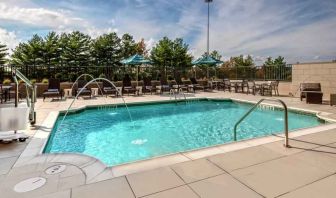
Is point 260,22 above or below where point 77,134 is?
above

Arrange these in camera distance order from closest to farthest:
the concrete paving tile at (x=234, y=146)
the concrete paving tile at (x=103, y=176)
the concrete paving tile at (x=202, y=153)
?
the concrete paving tile at (x=103, y=176)
the concrete paving tile at (x=202, y=153)
the concrete paving tile at (x=234, y=146)

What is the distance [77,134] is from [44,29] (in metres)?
17.5

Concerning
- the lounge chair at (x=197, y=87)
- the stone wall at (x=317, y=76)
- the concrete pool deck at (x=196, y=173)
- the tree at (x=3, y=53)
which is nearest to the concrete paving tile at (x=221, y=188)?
the concrete pool deck at (x=196, y=173)

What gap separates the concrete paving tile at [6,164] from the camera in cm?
306

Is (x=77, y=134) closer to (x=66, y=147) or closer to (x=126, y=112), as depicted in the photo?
(x=66, y=147)

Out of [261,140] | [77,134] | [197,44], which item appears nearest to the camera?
[261,140]

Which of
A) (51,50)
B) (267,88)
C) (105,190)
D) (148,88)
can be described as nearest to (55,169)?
(105,190)

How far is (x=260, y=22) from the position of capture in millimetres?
13938

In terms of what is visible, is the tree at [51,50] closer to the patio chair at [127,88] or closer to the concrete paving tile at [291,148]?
the patio chair at [127,88]

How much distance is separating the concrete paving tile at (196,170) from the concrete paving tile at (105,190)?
0.72 meters

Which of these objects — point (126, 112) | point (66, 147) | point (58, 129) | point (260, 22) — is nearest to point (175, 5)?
point (260, 22)

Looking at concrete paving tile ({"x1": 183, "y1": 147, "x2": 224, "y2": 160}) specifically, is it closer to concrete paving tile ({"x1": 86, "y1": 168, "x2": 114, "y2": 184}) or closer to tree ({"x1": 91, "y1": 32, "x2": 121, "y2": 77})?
concrete paving tile ({"x1": 86, "y1": 168, "x2": 114, "y2": 184})

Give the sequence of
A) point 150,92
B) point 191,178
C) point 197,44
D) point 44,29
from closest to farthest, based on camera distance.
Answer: point 191,178
point 150,92
point 44,29
point 197,44

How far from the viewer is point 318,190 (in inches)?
98.0
